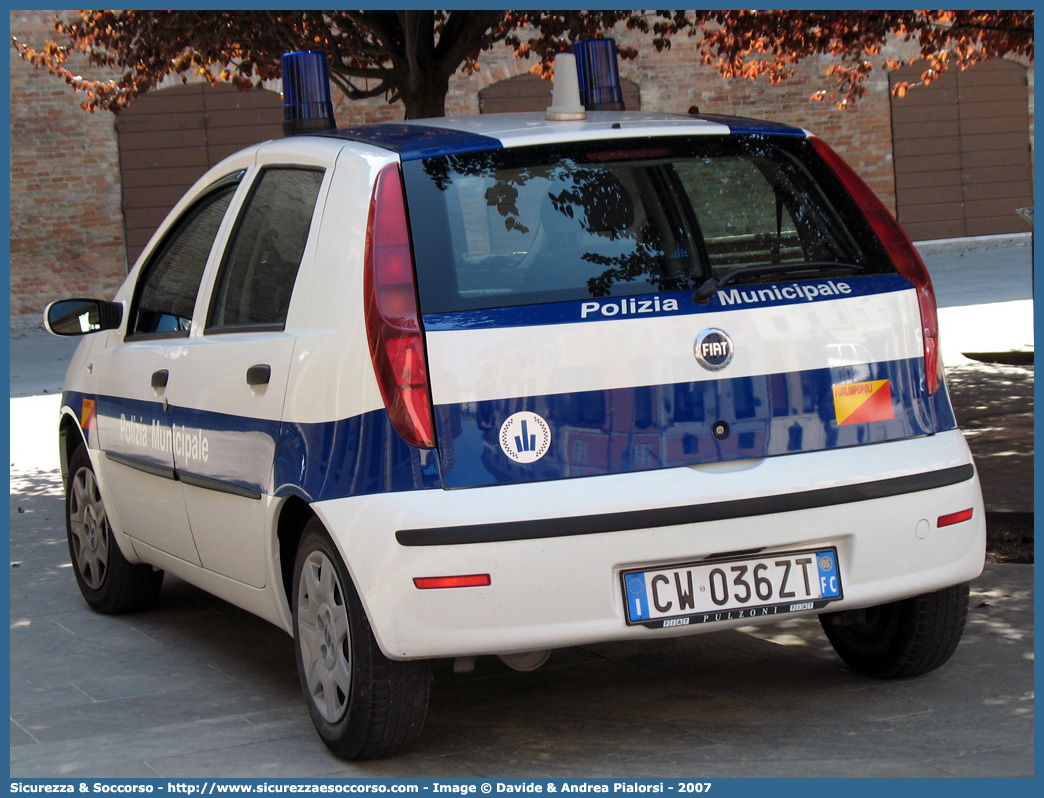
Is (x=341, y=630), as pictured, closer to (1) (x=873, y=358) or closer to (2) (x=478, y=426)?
(2) (x=478, y=426)

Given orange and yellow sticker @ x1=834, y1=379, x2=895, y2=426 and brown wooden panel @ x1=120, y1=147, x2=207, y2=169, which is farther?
brown wooden panel @ x1=120, y1=147, x2=207, y2=169

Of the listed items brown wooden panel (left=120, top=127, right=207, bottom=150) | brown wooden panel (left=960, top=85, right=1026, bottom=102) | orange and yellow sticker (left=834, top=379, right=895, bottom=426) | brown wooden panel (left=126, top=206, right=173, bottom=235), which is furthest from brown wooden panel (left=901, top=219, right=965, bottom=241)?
orange and yellow sticker (left=834, top=379, right=895, bottom=426)

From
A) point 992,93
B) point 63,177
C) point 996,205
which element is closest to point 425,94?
point 63,177

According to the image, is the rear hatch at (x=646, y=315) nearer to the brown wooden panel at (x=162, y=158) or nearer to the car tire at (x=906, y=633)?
the car tire at (x=906, y=633)

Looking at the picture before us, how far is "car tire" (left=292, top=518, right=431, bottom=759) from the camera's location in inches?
145

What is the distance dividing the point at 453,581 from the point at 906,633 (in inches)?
61.6

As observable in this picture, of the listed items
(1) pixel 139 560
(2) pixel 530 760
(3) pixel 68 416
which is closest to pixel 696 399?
(2) pixel 530 760

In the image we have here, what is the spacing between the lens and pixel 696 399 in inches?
142

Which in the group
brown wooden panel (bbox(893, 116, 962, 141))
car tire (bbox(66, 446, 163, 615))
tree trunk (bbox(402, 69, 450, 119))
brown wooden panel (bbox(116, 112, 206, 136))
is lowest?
car tire (bbox(66, 446, 163, 615))

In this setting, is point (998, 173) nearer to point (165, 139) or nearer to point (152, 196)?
point (165, 139)

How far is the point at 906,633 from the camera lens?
4.27 meters

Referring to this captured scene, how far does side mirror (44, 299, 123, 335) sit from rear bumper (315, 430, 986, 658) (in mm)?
2110

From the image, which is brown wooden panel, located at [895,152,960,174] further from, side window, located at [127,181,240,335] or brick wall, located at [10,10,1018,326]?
side window, located at [127,181,240,335]

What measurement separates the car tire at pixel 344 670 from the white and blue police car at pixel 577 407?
0.01 meters
